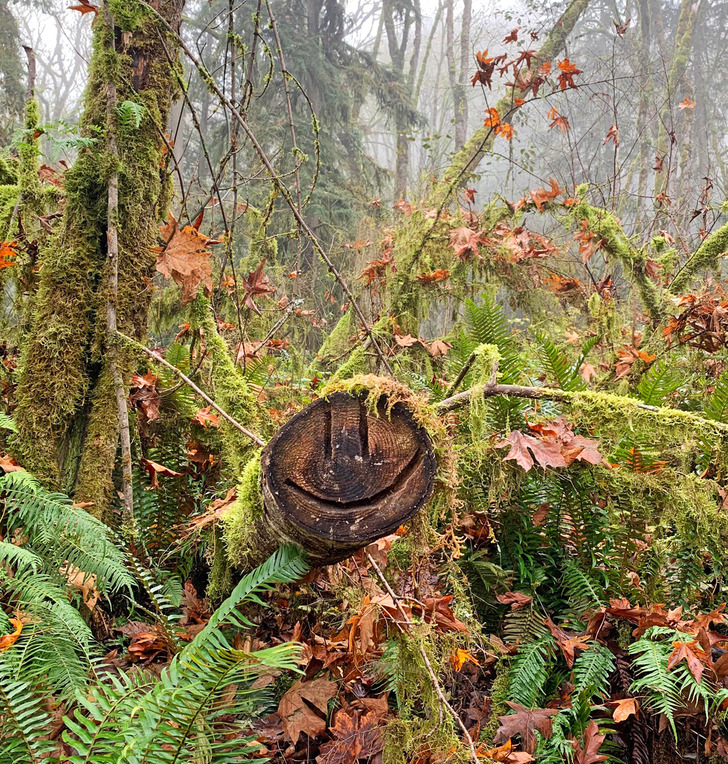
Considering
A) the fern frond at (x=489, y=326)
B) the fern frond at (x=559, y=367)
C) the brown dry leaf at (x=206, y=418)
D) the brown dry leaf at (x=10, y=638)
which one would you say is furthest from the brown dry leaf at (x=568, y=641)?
the brown dry leaf at (x=10, y=638)

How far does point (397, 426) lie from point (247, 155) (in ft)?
31.1

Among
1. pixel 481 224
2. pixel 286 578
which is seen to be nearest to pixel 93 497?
pixel 286 578

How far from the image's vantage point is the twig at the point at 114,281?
2219 millimetres

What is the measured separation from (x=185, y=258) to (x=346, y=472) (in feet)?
4.79

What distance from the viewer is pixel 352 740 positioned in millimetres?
1752

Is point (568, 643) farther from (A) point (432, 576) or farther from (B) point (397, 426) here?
(B) point (397, 426)

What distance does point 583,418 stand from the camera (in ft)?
7.11

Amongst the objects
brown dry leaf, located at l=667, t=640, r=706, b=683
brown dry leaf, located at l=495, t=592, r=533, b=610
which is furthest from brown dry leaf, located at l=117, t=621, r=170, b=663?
brown dry leaf, located at l=667, t=640, r=706, b=683

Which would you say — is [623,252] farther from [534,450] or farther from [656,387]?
[534,450]

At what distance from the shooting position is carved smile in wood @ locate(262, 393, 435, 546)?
131 cm

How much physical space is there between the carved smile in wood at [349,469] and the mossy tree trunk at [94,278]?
1.28 metres

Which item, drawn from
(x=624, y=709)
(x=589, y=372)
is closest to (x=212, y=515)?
(x=624, y=709)

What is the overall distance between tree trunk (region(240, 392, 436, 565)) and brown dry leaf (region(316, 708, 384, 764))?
788mm

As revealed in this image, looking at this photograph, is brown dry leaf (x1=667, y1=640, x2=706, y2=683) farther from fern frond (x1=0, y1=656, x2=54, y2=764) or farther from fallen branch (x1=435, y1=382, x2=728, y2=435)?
fern frond (x1=0, y1=656, x2=54, y2=764)
